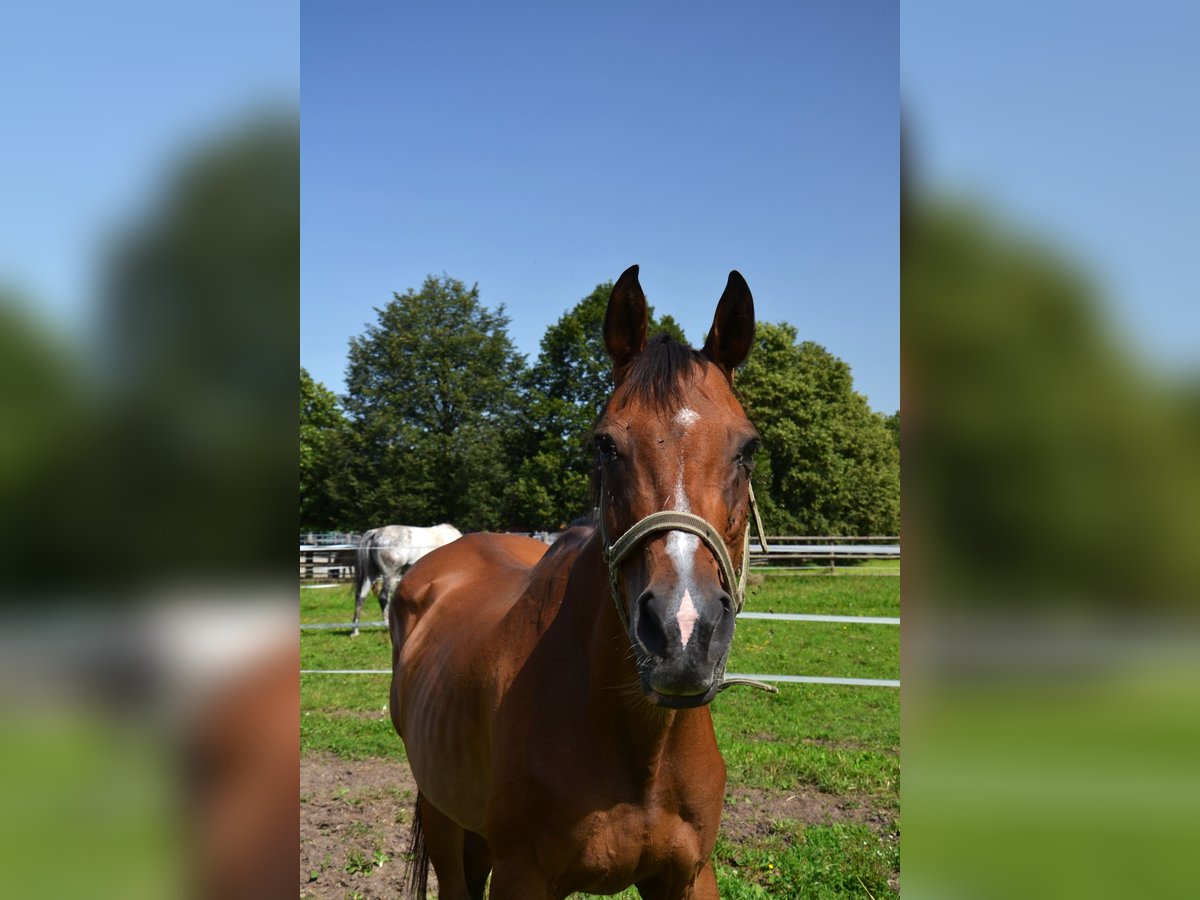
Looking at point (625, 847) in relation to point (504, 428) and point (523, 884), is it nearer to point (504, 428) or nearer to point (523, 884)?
point (523, 884)

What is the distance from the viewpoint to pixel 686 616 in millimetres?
1712

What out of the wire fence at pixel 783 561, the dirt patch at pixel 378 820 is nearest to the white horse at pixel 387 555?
the wire fence at pixel 783 561

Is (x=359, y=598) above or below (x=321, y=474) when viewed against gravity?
below

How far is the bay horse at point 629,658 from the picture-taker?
1818mm

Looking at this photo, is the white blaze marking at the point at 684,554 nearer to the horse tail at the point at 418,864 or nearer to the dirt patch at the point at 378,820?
the horse tail at the point at 418,864

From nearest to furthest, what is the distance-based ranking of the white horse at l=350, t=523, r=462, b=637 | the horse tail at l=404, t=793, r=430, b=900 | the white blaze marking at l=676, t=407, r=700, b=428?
the white blaze marking at l=676, t=407, r=700, b=428
the horse tail at l=404, t=793, r=430, b=900
the white horse at l=350, t=523, r=462, b=637

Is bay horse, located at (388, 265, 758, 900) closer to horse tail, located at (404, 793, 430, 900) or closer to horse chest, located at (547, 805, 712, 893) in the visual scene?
horse chest, located at (547, 805, 712, 893)

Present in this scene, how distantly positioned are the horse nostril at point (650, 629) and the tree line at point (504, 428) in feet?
83.0

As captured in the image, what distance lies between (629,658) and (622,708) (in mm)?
150

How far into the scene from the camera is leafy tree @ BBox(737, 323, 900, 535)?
2889cm

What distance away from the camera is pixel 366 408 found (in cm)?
3597

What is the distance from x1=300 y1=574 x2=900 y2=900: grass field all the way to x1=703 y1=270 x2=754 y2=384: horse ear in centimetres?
297
